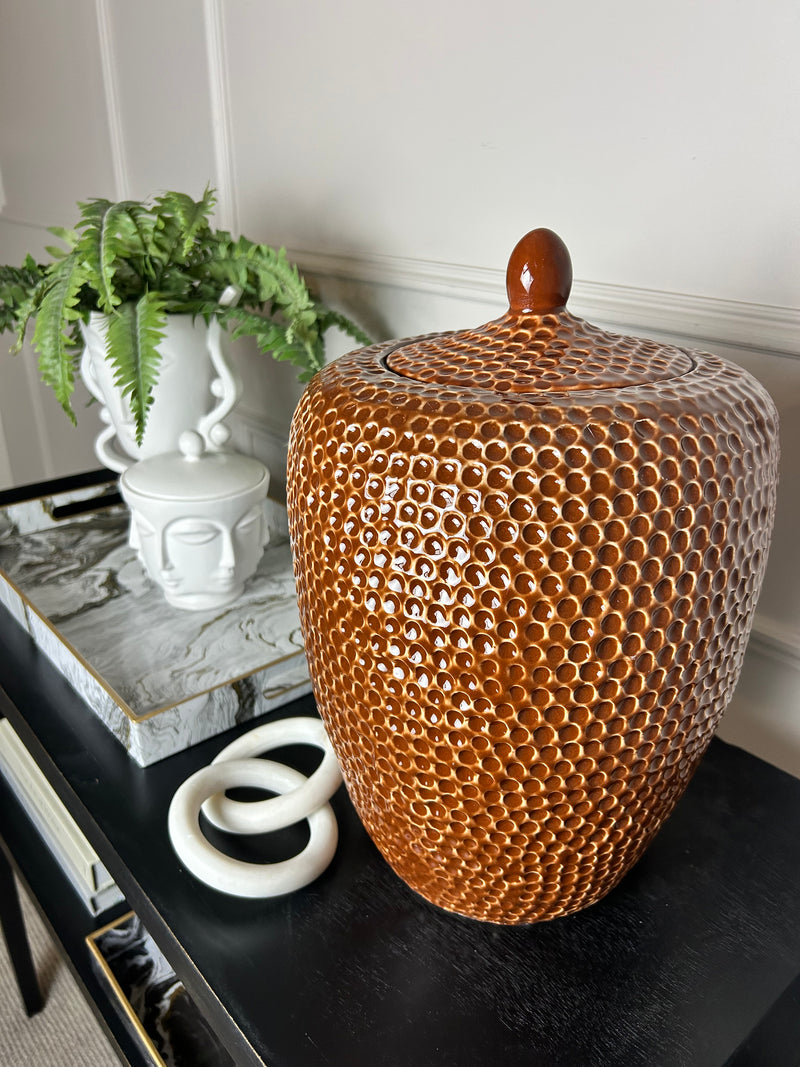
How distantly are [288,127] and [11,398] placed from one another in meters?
1.65

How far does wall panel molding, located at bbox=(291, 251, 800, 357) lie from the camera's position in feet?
1.80

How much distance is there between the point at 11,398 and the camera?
7.38ft

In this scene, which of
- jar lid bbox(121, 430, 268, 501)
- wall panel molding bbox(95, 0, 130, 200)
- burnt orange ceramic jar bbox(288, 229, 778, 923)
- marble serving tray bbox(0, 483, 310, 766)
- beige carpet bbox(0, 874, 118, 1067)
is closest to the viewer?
burnt orange ceramic jar bbox(288, 229, 778, 923)

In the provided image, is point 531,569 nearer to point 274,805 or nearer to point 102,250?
point 274,805

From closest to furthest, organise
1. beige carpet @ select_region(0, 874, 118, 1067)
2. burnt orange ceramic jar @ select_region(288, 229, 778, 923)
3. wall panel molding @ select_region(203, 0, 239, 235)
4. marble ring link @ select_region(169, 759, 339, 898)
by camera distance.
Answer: burnt orange ceramic jar @ select_region(288, 229, 778, 923) < marble ring link @ select_region(169, 759, 339, 898) < wall panel molding @ select_region(203, 0, 239, 235) < beige carpet @ select_region(0, 874, 118, 1067)

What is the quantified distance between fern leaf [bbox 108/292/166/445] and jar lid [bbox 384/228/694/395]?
307mm

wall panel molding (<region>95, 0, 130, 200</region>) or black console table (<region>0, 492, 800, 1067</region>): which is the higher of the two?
wall panel molding (<region>95, 0, 130, 200</region>)

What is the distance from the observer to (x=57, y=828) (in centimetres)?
90

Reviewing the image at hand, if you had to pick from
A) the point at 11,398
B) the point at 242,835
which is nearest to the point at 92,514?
the point at 242,835

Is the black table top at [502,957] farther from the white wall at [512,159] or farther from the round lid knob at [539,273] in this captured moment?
the round lid knob at [539,273]

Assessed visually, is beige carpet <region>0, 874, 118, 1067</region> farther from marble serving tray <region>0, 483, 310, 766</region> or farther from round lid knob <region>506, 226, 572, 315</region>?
round lid knob <region>506, 226, 572, 315</region>

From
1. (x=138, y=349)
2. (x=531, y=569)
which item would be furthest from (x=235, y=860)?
(x=138, y=349)

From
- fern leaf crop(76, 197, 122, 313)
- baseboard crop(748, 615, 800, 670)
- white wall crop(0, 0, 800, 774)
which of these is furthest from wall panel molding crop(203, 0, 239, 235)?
baseboard crop(748, 615, 800, 670)

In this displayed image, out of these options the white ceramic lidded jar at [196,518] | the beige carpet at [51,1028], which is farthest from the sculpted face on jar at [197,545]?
the beige carpet at [51,1028]
